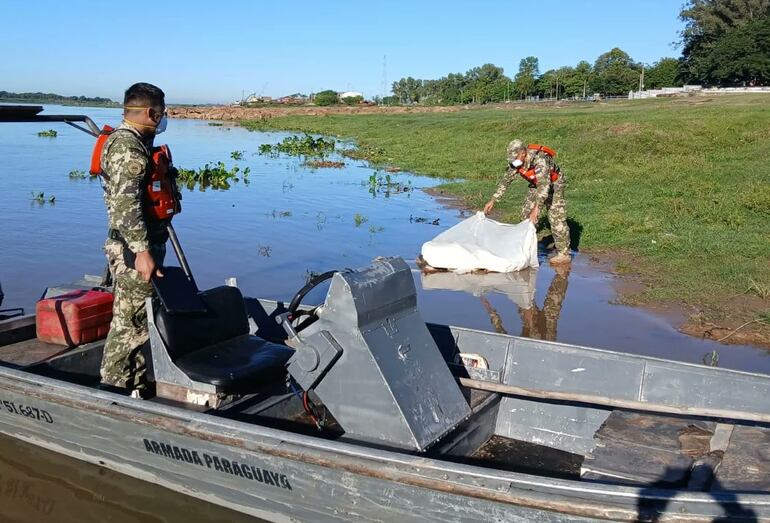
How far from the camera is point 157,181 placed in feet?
16.2

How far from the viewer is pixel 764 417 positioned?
14.7 ft

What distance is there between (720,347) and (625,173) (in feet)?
37.2

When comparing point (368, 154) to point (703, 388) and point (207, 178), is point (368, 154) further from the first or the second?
point (703, 388)

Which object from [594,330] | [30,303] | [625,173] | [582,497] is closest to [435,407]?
[582,497]

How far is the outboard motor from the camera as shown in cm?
420

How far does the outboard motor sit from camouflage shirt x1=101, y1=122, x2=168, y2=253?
1151 millimetres

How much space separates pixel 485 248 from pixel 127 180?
20.7 ft

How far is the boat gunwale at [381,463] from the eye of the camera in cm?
336

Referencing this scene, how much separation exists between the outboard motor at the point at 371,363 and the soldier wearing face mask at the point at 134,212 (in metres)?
1.18

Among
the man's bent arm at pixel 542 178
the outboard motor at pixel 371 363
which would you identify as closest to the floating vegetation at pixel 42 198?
the man's bent arm at pixel 542 178

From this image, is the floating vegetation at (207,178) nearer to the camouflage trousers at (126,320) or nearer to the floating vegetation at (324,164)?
the floating vegetation at (324,164)

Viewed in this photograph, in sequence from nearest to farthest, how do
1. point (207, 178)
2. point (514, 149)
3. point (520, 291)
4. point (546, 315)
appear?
point (546, 315) < point (520, 291) < point (514, 149) < point (207, 178)

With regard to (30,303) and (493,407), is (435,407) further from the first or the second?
(30,303)

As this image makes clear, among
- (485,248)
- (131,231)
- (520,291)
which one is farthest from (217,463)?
(485,248)
